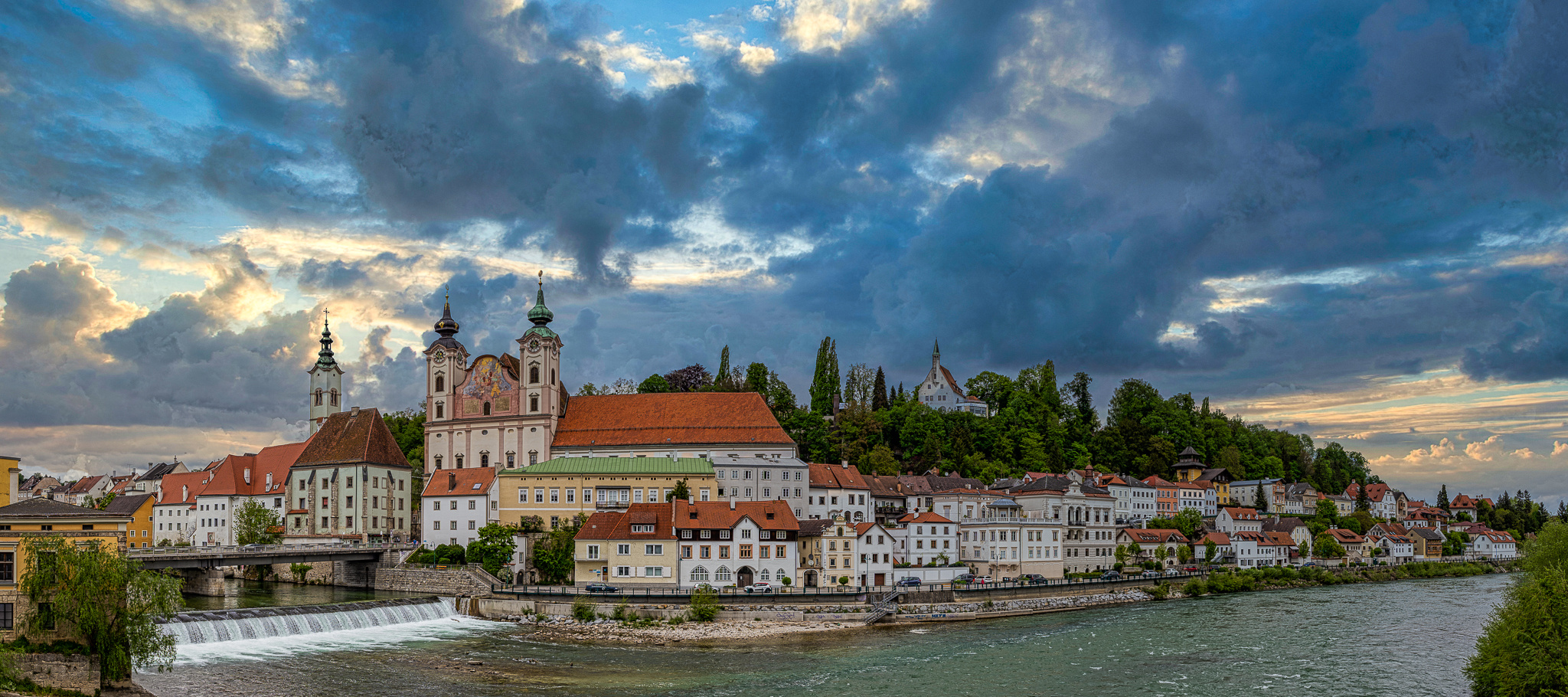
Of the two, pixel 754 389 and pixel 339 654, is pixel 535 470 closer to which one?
pixel 339 654

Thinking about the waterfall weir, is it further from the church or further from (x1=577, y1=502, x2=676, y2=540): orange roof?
the church

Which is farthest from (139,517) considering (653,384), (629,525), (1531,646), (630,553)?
(1531,646)

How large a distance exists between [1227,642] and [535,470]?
41.1m

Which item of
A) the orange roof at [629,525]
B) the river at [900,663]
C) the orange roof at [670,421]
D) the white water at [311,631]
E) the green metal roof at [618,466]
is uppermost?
the orange roof at [670,421]

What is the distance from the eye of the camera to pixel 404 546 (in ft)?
235

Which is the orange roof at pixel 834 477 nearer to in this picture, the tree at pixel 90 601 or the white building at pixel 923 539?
the white building at pixel 923 539

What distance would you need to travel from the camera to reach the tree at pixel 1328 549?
10225 centimetres

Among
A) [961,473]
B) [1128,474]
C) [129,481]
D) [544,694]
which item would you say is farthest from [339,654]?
[129,481]

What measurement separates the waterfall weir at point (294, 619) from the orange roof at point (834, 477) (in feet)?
90.0

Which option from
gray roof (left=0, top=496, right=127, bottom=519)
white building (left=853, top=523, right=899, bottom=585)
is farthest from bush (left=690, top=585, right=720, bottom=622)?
gray roof (left=0, top=496, right=127, bottom=519)

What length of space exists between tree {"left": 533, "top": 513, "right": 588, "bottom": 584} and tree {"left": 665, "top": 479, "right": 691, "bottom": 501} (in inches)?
265

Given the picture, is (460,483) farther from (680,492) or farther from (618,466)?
(680,492)

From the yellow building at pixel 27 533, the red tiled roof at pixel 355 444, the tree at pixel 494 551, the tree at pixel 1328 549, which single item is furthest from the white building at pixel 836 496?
the tree at pixel 1328 549

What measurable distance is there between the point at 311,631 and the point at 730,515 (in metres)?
A: 22.3
